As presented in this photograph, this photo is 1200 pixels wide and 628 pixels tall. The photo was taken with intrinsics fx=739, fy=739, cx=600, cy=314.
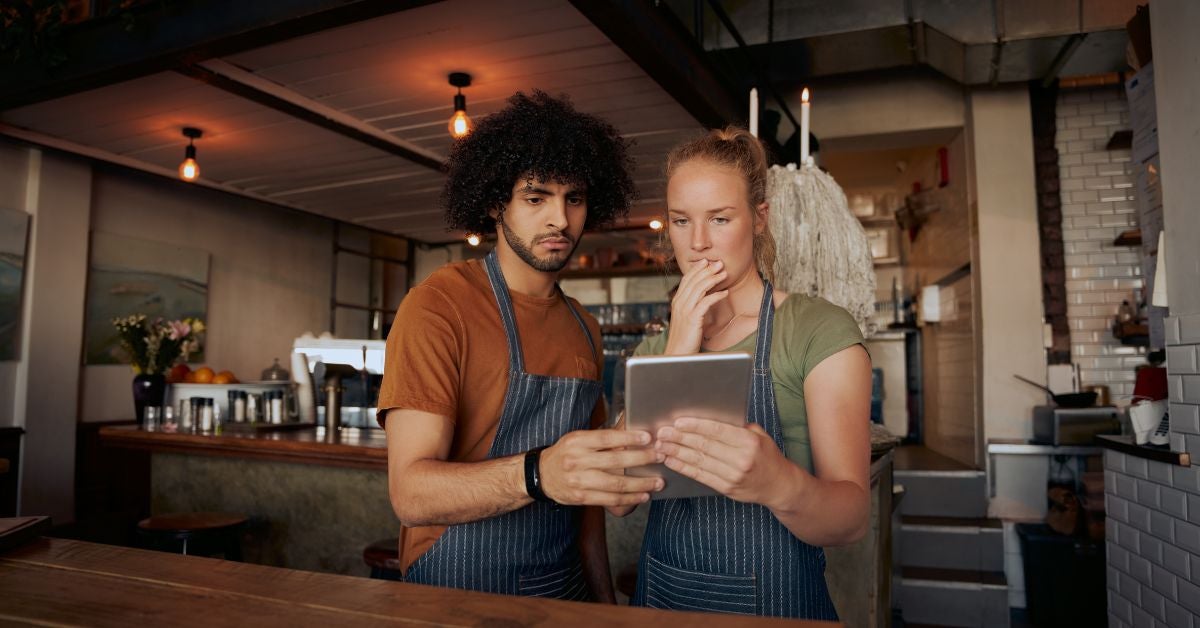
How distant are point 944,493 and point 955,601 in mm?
973

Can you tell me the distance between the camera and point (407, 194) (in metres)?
6.66

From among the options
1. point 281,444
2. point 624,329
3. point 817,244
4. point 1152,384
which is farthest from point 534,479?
point 624,329

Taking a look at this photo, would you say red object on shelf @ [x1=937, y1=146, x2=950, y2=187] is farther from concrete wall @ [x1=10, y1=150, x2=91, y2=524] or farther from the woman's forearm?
concrete wall @ [x1=10, y1=150, x2=91, y2=524]

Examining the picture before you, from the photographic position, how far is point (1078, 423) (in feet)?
15.8

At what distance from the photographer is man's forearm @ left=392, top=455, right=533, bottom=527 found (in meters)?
1.31

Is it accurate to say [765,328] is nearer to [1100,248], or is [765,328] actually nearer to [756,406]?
[756,406]

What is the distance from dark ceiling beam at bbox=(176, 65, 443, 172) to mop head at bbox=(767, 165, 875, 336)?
304cm

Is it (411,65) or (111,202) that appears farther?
(111,202)

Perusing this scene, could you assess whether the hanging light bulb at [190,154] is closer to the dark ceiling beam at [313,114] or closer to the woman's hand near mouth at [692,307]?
the dark ceiling beam at [313,114]

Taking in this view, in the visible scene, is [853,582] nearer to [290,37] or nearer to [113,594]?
[113,594]

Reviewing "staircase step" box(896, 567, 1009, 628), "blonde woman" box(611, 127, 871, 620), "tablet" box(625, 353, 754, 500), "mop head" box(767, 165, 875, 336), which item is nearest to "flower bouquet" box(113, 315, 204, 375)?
"mop head" box(767, 165, 875, 336)

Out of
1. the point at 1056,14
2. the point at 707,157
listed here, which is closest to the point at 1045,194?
the point at 1056,14

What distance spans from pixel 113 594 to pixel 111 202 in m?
5.98

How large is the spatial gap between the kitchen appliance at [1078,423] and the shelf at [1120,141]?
1900 millimetres
